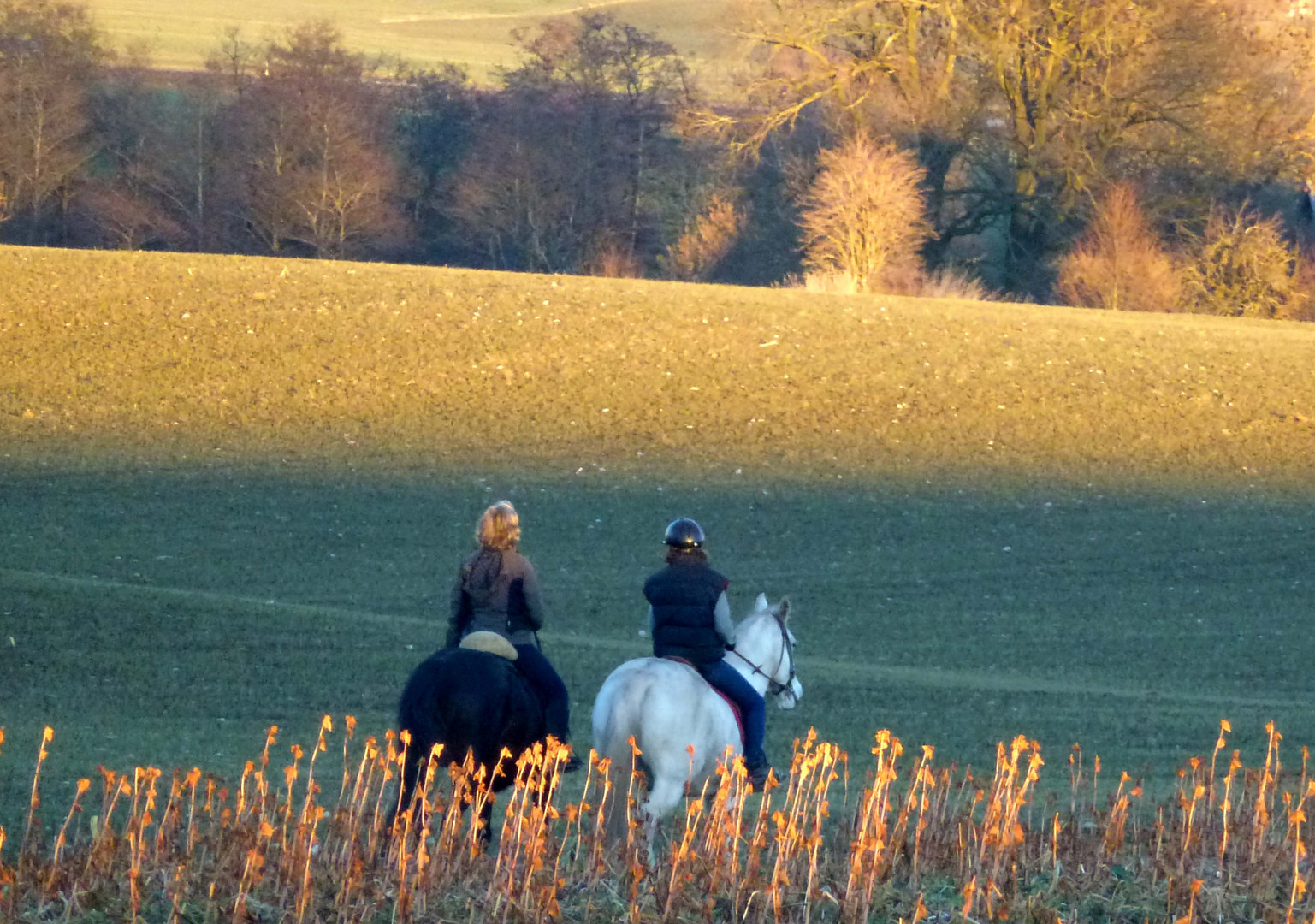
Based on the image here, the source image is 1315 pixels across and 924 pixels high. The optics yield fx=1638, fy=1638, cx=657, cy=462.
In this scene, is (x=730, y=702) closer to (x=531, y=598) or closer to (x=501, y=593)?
(x=531, y=598)

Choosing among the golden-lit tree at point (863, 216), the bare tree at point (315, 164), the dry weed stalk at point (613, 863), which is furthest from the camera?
the bare tree at point (315, 164)

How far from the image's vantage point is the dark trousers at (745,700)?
8.37m

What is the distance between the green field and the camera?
47.6 ft

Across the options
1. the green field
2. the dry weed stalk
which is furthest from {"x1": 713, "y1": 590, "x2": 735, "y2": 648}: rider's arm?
the green field

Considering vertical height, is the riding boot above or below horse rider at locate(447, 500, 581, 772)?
below

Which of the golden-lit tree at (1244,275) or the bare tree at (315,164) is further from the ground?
the bare tree at (315,164)

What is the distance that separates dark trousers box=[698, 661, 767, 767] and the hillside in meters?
16.4

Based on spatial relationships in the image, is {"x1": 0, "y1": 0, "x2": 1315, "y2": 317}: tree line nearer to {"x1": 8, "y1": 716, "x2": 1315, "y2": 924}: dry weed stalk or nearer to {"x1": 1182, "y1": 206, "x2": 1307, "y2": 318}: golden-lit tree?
{"x1": 1182, "y1": 206, "x2": 1307, "y2": 318}: golden-lit tree

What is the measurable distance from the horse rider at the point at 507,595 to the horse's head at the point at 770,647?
126 centimetres

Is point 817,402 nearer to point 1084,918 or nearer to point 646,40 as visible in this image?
point 1084,918

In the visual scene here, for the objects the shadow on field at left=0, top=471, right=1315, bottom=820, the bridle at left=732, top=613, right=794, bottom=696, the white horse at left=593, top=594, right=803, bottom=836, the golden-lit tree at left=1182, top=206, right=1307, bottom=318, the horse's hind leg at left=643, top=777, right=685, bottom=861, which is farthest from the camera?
the golden-lit tree at left=1182, top=206, right=1307, bottom=318

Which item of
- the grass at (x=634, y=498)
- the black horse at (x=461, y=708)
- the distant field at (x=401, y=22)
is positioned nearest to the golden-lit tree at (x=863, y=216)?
Answer: the grass at (x=634, y=498)

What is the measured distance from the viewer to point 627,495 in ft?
78.0

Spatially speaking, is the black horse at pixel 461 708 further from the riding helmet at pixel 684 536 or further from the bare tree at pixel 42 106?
the bare tree at pixel 42 106
